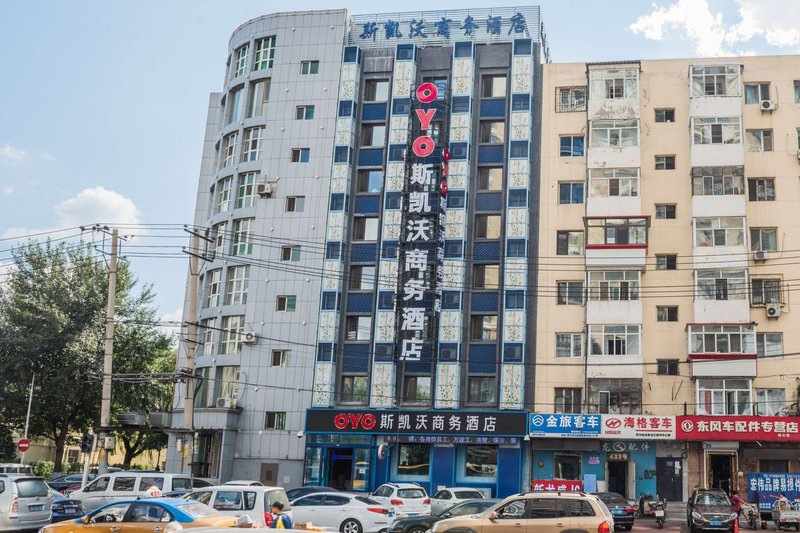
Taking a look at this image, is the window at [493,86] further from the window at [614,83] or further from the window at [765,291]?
the window at [765,291]

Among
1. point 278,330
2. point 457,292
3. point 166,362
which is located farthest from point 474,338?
point 166,362

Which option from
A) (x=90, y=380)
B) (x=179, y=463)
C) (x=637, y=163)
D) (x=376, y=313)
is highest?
(x=637, y=163)

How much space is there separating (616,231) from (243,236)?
71.3 feet

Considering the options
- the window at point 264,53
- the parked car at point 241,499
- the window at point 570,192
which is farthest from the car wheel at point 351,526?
the window at point 264,53

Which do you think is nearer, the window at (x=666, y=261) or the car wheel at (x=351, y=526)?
the car wheel at (x=351, y=526)

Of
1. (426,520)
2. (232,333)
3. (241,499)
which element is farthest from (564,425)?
(241,499)

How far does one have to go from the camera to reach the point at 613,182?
1999 inches

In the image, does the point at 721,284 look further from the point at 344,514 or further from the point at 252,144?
the point at 252,144

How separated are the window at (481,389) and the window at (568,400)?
343 cm

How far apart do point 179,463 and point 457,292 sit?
63.0 feet

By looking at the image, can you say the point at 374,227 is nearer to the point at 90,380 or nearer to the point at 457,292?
the point at 457,292

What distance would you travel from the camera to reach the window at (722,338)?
1831 inches

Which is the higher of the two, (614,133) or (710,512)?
(614,133)

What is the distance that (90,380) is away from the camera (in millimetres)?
57281
